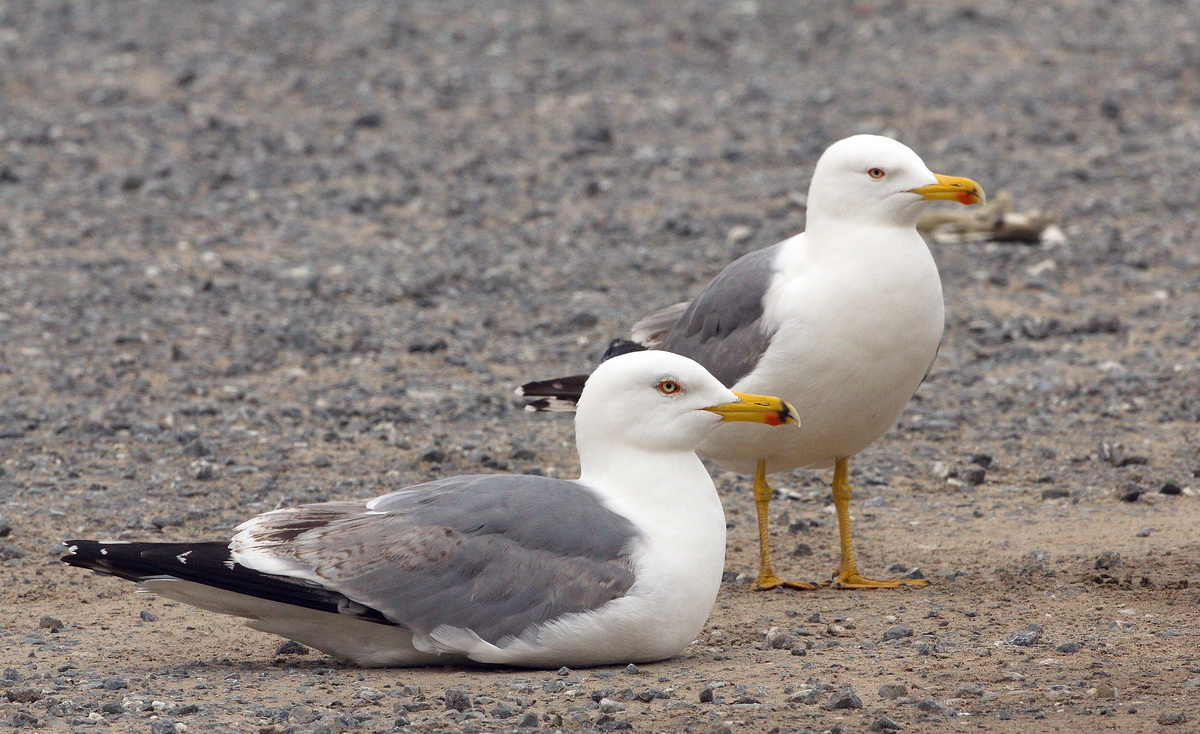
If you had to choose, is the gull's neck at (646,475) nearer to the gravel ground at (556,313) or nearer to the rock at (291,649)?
the gravel ground at (556,313)

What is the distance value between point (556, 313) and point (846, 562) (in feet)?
15.1

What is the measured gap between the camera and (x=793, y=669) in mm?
5098

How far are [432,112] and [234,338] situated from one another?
5.99 metres

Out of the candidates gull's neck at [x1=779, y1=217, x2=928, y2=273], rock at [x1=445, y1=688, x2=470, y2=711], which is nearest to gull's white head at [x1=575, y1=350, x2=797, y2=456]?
gull's neck at [x1=779, y1=217, x2=928, y2=273]

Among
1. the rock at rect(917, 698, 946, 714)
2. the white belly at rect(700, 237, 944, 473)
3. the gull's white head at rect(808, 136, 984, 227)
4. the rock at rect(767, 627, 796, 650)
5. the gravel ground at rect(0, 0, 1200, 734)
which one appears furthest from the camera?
the gull's white head at rect(808, 136, 984, 227)

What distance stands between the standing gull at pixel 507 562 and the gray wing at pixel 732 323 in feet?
3.21

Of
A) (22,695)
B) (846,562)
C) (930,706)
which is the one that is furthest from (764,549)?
(22,695)

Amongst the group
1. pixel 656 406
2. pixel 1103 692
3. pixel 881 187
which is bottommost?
pixel 1103 692

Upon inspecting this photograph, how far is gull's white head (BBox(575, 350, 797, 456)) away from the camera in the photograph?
17.8ft

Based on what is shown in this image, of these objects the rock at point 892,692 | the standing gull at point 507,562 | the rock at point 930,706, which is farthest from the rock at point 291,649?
the rock at point 930,706

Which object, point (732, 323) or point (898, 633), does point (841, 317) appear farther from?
point (898, 633)

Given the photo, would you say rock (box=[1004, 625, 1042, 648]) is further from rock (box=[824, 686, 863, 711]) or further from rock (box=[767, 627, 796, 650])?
rock (box=[824, 686, 863, 711])

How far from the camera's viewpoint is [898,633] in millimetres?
5566

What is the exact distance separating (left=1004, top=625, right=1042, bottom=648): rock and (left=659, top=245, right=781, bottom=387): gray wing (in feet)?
5.14
